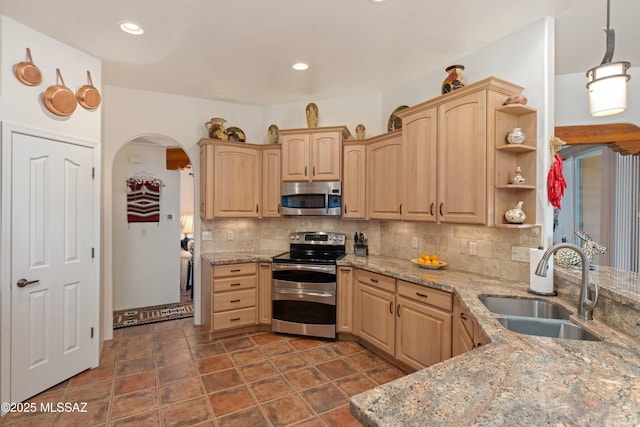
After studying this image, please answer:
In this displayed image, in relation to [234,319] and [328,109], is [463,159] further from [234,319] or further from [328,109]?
[234,319]

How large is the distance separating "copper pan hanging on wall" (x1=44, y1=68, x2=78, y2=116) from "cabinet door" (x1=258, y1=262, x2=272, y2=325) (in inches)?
91.5

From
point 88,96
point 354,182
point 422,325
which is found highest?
point 88,96

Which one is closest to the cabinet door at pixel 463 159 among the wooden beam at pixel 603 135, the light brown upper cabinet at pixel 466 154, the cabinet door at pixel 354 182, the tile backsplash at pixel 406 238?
the light brown upper cabinet at pixel 466 154

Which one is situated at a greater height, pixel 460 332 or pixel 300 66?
pixel 300 66

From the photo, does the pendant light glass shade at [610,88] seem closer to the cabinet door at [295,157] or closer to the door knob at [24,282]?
the cabinet door at [295,157]

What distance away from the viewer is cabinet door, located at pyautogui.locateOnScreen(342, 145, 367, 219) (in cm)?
363

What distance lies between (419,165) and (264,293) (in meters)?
2.26

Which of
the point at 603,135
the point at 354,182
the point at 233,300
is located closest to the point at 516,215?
the point at 354,182

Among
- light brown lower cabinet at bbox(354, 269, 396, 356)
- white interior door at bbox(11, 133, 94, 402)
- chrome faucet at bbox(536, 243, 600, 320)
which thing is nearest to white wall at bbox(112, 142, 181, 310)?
white interior door at bbox(11, 133, 94, 402)

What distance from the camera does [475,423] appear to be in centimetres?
79

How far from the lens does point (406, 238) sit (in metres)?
3.53

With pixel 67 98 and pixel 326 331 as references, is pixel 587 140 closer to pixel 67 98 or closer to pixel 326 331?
pixel 326 331

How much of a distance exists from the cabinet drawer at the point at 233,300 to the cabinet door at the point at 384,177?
1.69 m

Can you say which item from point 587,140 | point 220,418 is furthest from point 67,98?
point 587,140
